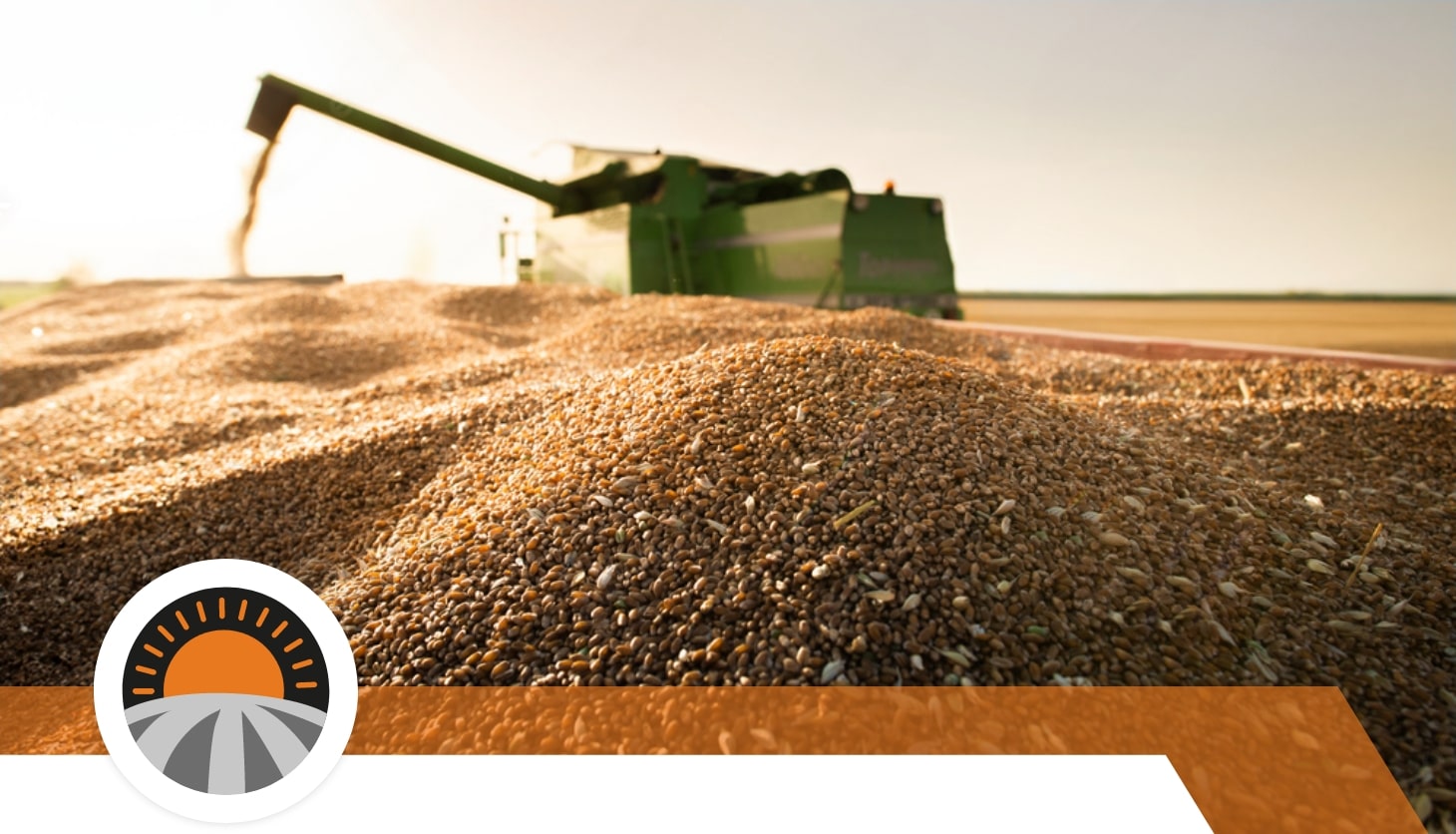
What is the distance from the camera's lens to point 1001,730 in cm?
121

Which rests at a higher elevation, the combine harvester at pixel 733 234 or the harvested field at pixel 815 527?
the combine harvester at pixel 733 234

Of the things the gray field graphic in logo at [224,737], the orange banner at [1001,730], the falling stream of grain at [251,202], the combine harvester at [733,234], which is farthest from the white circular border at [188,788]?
the falling stream of grain at [251,202]

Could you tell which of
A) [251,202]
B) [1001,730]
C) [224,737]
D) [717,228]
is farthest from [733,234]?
[224,737]

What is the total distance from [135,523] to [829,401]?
208 cm

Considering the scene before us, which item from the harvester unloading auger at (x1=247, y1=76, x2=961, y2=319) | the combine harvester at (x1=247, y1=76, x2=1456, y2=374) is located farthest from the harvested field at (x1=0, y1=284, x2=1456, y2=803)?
the harvester unloading auger at (x1=247, y1=76, x2=961, y2=319)

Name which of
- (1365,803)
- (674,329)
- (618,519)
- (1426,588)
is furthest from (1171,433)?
(674,329)

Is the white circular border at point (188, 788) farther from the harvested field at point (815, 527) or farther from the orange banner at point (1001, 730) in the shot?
the harvested field at point (815, 527)

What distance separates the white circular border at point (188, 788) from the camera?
3.19ft

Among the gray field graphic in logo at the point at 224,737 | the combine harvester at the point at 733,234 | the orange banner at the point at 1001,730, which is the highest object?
the combine harvester at the point at 733,234

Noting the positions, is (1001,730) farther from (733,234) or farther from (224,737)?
(733,234)

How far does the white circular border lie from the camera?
974 millimetres

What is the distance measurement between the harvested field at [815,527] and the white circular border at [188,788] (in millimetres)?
413

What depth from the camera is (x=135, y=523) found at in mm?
2363

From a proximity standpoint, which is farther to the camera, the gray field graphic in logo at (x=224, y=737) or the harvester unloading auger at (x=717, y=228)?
the harvester unloading auger at (x=717, y=228)
